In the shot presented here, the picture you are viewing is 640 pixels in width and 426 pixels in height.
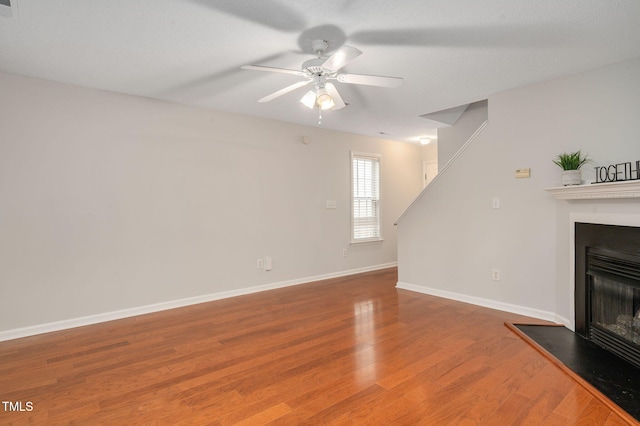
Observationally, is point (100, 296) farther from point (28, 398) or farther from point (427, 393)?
point (427, 393)

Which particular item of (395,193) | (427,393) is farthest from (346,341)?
(395,193)

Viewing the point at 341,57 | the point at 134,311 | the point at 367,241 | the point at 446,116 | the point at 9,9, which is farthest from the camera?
the point at 367,241

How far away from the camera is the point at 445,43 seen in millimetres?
2648

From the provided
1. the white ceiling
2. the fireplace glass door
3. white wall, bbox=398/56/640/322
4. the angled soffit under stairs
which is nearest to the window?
the angled soffit under stairs

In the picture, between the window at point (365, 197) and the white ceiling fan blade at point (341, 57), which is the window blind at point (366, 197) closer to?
the window at point (365, 197)

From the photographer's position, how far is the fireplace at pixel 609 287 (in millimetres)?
2420

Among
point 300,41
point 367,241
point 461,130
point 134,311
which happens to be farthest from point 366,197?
point 134,311

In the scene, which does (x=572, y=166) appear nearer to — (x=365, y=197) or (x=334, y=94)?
(x=334, y=94)

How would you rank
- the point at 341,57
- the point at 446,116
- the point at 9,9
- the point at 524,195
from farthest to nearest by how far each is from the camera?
the point at 446,116 → the point at 524,195 → the point at 341,57 → the point at 9,9

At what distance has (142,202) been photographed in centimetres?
389

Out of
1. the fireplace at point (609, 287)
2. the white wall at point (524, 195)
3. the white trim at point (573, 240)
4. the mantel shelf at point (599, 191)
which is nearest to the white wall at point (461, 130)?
the white wall at point (524, 195)

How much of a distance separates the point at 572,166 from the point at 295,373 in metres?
2.96

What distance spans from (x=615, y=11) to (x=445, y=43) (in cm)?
103

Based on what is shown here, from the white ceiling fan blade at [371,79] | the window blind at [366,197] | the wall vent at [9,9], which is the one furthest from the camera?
the window blind at [366,197]
